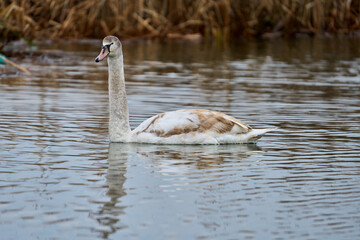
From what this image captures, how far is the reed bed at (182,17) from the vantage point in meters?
31.3

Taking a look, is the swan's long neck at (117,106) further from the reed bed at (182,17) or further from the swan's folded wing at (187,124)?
the reed bed at (182,17)

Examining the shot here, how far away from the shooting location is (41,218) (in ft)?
21.1

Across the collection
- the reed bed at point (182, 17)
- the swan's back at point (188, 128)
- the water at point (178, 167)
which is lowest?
the water at point (178, 167)

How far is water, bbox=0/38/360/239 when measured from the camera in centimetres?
633

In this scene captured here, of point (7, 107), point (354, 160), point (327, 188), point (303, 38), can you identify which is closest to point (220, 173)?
point (327, 188)

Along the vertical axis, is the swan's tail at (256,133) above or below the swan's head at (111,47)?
below

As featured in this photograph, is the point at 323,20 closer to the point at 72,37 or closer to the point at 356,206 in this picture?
the point at 72,37

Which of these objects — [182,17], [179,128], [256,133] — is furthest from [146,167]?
[182,17]

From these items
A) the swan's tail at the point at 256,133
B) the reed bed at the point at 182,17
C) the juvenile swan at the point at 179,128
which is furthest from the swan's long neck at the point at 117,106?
the reed bed at the point at 182,17

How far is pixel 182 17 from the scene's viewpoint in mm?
33094

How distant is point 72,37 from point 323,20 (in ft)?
32.4

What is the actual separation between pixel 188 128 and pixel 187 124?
0.05 meters

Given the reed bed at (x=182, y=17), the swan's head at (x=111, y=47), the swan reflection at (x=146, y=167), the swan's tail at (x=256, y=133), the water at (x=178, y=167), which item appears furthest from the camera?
the reed bed at (x=182, y=17)

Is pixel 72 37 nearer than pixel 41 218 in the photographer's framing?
No
